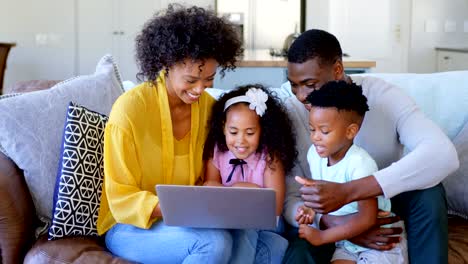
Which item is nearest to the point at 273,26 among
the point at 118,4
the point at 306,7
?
the point at 306,7

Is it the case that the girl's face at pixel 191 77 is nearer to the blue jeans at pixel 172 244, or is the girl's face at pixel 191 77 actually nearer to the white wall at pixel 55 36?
the blue jeans at pixel 172 244

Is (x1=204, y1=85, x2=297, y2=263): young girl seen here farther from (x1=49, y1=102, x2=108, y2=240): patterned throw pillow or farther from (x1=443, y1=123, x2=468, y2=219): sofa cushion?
(x1=443, y1=123, x2=468, y2=219): sofa cushion

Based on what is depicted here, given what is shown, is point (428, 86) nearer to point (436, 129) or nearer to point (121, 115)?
point (436, 129)

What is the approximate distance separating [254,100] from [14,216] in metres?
0.75

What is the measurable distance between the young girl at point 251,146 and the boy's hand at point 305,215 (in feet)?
0.29

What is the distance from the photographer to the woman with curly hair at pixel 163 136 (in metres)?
1.57

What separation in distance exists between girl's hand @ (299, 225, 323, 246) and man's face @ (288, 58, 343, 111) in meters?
0.38

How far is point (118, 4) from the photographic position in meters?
6.14

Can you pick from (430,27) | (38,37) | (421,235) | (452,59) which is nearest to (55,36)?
(38,37)

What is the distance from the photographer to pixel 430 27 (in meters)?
5.91

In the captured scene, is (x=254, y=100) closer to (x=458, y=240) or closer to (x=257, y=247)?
(x=257, y=247)

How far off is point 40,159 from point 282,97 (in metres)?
0.82

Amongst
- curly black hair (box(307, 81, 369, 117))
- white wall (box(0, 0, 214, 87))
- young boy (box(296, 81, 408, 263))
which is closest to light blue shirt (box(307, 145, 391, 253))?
young boy (box(296, 81, 408, 263))

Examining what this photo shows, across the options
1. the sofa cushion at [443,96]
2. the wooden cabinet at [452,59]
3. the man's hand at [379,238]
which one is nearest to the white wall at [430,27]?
the wooden cabinet at [452,59]
